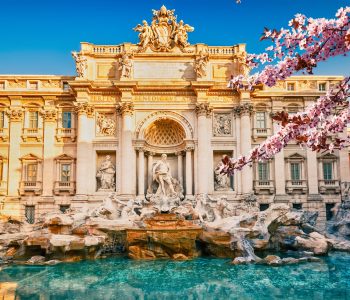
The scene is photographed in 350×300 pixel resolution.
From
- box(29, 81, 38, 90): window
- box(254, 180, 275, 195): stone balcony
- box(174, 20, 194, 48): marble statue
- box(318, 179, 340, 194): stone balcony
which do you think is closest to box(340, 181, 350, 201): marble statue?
box(318, 179, 340, 194): stone balcony

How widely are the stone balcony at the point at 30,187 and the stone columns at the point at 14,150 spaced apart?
0.37m

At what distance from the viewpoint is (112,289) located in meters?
11.5

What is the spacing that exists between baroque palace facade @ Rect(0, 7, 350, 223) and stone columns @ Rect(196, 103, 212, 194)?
66 mm

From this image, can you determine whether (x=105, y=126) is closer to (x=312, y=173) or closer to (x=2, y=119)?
(x=2, y=119)

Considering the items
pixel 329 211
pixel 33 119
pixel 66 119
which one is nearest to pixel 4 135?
pixel 33 119

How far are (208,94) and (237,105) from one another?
2.09m

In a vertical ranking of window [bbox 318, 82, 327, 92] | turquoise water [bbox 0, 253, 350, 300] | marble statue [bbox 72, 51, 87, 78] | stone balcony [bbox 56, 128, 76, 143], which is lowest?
turquoise water [bbox 0, 253, 350, 300]

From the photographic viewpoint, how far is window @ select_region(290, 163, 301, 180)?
82.5 ft

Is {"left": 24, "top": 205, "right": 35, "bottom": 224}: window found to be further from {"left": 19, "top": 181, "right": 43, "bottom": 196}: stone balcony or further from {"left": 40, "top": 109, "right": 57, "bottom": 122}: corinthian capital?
{"left": 40, "top": 109, "right": 57, "bottom": 122}: corinthian capital

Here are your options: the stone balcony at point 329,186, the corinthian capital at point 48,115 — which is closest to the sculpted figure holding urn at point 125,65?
the corinthian capital at point 48,115

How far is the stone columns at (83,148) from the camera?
23.5m

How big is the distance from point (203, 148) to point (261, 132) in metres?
4.41

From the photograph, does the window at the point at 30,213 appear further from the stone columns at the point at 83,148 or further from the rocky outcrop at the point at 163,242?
the rocky outcrop at the point at 163,242

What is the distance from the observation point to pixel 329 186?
24.8 metres
